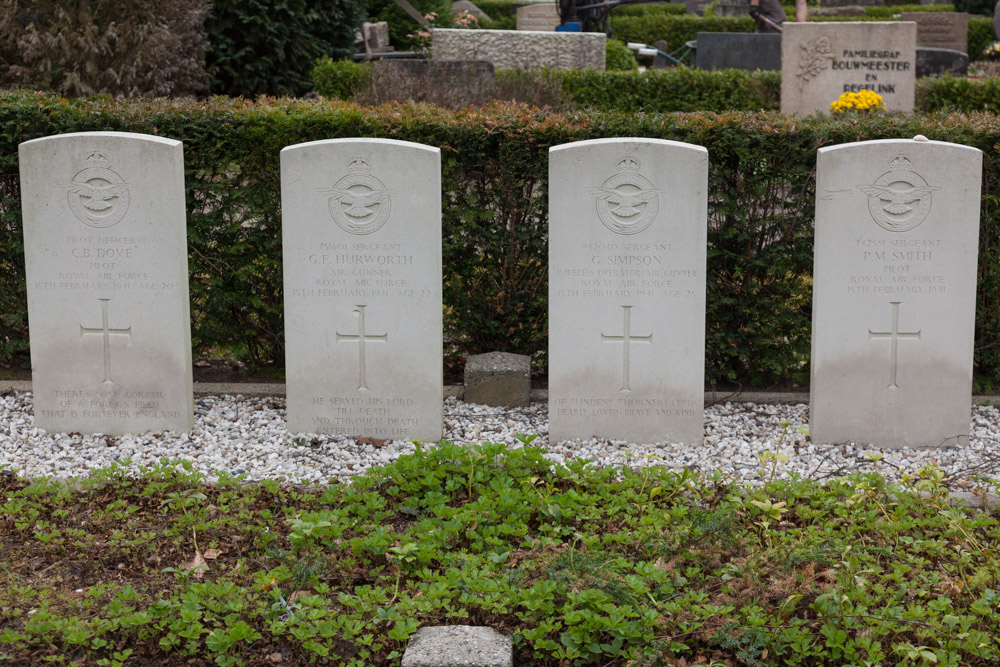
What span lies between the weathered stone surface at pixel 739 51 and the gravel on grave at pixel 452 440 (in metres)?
10.9

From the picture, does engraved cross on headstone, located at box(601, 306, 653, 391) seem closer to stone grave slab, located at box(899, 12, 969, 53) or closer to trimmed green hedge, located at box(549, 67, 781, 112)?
trimmed green hedge, located at box(549, 67, 781, 112)

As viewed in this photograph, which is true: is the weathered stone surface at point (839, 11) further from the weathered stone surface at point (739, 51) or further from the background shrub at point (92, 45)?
the background shrub at point (92, 45)

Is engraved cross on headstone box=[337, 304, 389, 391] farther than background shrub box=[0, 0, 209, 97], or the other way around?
background shrub box=[0, 0, 209, 97]

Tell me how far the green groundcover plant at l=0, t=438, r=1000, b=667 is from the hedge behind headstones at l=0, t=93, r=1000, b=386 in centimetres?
160

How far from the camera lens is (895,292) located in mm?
4938

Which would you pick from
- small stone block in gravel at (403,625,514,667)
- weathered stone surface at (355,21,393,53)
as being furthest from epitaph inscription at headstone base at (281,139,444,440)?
weathered stone surface at (355,21,393,53)

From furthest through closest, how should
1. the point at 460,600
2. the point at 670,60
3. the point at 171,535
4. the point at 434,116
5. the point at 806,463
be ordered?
the point at 670,60 → the point at 434,116 → the point at 806,463 → the point at 171,535 → the point at 460,600

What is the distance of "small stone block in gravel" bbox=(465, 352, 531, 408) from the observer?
5.71 meters

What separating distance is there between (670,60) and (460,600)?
1756 cm

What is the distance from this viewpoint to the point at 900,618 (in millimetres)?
3107

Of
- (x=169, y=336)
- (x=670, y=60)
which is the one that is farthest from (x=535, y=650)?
(x=670, y=60)

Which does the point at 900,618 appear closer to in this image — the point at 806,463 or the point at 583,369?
the point at 806,463

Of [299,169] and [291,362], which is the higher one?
[299,169]

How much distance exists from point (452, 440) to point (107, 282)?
1880 mm
